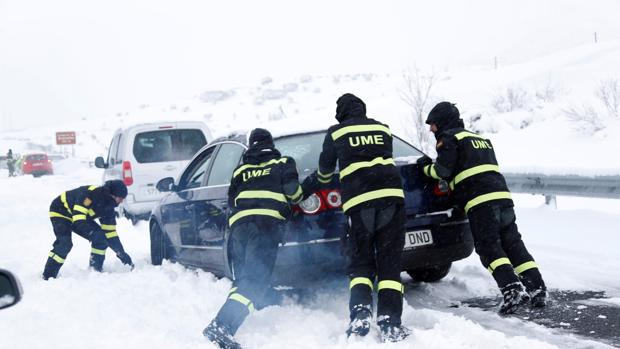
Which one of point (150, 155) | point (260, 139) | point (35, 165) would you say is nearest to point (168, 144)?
point (150, 155)

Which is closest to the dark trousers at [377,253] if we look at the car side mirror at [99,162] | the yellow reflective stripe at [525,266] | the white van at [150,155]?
the yellow reflective stripe at [525,266]

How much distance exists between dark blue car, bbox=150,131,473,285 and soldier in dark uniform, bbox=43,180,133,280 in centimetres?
122

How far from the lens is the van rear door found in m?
11.7

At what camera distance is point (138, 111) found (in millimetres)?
64062

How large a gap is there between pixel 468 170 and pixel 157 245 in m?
4.11

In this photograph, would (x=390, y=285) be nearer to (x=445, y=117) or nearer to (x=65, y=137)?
(x=445, y=117)

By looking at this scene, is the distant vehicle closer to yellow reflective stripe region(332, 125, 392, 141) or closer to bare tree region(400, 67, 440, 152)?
bare tree region(400, 67, 440, 152)

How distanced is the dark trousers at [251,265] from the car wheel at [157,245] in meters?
2.94

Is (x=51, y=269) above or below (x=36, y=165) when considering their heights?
above

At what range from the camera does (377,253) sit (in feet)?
14.9

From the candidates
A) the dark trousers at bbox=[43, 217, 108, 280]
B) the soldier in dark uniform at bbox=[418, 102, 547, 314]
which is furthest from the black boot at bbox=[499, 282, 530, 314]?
the dark trousers at bbox=[43, 217, 108, 280]

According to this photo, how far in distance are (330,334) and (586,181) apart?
14.3ft

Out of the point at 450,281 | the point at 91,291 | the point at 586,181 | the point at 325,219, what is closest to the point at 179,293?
the point at 91,291

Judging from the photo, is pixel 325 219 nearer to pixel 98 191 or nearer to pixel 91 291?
pixel 91 291
